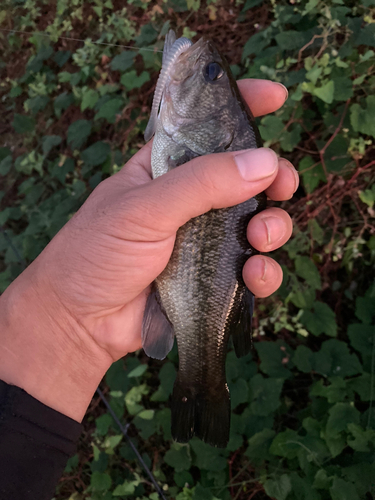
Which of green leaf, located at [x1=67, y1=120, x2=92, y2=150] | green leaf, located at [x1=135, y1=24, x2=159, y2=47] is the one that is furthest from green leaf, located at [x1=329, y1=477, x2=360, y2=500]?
green leaf, located at [x1=135, y1=24, x2=159, y2=47]

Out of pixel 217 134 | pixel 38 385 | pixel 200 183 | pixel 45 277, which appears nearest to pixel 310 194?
pixel 217 134

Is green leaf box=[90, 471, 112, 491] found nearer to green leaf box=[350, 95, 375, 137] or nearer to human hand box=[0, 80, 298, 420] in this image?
human hand box=[0, 80, 298, 420]

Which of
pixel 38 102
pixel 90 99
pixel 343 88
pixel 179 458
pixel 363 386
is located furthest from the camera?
pixel 38 102

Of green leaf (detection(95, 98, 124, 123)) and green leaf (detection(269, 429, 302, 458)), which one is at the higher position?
green leaf (detection(95, 98, 124, 123))

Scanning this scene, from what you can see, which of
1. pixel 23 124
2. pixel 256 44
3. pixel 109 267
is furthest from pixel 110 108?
pixel 109 267

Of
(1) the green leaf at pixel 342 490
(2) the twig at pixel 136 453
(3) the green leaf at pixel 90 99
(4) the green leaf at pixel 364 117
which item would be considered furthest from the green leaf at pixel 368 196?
(3) the green leaf at pixel 90 99

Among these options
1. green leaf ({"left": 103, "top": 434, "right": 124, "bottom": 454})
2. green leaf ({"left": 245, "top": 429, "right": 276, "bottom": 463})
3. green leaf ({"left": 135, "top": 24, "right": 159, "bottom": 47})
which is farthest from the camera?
green leaf ({"left": 135, "top": 24, "right": 159, "bottom": 47})

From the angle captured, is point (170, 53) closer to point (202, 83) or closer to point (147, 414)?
point (202, 83)
